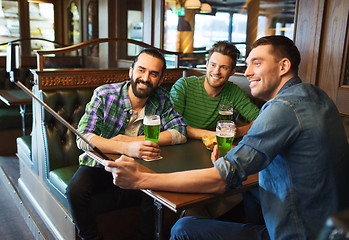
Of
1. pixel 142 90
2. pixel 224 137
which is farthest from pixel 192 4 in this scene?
pixel 224 137

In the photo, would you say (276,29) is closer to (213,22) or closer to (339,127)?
(213,22)

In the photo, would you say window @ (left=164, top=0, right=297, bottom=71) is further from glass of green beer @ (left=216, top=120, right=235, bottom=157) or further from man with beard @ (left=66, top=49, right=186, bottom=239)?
glass of green beer @ (left=216, top=120, right=235, bottom=157)

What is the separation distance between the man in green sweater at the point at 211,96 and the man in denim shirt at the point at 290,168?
3.87 feet

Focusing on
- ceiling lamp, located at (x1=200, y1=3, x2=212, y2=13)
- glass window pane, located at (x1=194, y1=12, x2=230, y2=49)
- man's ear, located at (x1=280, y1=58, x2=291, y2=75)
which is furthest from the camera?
ceiling lamp, located at (x1=200, y1=3, x2=212, y2=13)

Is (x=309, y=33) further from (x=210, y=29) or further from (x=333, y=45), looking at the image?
(x=210, y=29)

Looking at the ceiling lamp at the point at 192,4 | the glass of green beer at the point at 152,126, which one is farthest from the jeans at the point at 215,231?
the ceiling lamp at the point at 192,4

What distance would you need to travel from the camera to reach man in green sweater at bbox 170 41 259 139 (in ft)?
8.07

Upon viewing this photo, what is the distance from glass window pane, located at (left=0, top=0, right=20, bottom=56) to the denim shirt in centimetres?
639

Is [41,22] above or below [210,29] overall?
above

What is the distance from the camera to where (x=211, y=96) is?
2555 millimetres

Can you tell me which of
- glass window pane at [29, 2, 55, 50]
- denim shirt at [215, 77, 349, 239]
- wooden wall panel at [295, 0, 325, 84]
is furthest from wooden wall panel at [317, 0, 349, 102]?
glass window pane at [29, 2, 55, 50]

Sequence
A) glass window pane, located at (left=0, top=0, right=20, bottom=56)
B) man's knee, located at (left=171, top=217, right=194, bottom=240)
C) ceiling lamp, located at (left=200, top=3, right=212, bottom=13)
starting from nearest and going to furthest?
man's knee, located at (left=171, top=217, right=194, bottom=240) < ceiling lamp, located at (left=200, top=3, right=212, bottom=13) < glass window pane, located at (left=0, top=0, right=20, bottom=56)

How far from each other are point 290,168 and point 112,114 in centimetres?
115

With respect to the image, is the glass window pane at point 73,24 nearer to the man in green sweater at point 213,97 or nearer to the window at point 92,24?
the window at point 92,24
